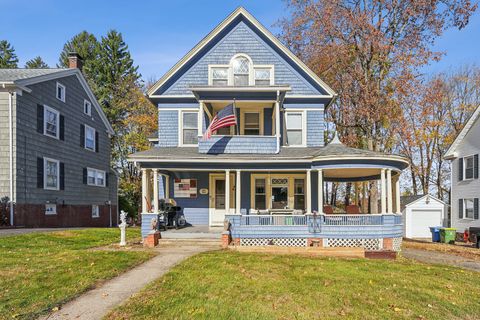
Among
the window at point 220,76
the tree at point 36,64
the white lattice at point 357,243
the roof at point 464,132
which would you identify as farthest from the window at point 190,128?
Result: the tree at point 36,64

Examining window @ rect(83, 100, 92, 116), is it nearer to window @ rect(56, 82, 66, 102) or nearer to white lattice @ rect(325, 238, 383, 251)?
window @ rect(56, 82, 66, 102)

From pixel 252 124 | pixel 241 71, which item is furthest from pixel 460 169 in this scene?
pixel 241 71

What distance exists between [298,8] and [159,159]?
54.6ft

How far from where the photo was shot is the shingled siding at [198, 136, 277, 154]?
15.8 meters

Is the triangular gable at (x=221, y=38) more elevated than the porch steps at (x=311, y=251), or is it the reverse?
the triangular gable at (x=221, y=38)

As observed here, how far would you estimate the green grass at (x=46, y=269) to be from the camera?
6.55 m

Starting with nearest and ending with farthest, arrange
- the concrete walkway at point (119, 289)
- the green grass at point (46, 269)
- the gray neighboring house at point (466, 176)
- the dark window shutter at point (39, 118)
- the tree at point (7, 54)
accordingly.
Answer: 1. the concrete walkway at point (119, 289)
2. the green grass at point (46, 269)
3. the dark window shutter at point (39, 118)
4. the gray neighboring house at point (466, 176)
5. the tree at point (7, 54)

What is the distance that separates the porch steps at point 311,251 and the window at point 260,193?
13.1 ft

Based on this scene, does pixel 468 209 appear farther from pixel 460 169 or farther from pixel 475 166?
pixel 475 166

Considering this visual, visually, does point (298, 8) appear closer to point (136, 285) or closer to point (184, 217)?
point (184, 217)

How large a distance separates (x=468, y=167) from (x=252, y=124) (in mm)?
16001

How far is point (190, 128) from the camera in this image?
1733 cm

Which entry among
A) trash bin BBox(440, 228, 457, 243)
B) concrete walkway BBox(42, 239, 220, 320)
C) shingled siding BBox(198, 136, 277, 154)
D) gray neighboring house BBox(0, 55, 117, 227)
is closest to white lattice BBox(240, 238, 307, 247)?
concrete walkway BBox(42, 239, 220, 320)

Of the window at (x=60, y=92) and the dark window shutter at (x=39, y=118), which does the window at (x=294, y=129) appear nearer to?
the dark window shutter at (x=39, y=118)
